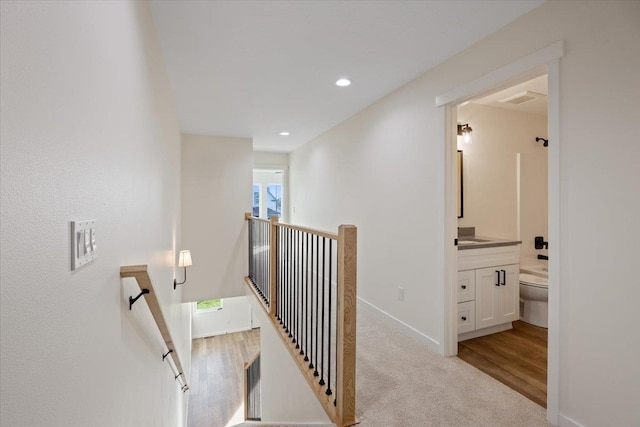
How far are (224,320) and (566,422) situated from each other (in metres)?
7.13

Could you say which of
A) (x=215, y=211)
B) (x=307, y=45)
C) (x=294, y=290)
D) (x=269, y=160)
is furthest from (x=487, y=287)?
(x=269, y=160)

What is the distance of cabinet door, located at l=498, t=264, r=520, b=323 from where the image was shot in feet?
10.2

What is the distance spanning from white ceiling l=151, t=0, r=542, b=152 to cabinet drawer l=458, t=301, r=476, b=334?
2.21 metres

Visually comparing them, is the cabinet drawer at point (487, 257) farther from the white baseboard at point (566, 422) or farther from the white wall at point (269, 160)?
the white wall at point (269, 160)

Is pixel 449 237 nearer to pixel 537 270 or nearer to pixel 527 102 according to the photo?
pixel 537 270

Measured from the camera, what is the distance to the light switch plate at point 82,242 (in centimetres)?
76

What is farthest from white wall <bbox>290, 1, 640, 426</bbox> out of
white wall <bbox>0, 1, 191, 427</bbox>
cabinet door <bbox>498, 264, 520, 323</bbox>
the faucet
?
the faucet

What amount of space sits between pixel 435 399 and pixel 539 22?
2.44 metres

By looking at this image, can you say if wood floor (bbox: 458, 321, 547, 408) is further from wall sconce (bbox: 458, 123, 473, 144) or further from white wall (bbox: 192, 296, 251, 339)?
white wall (bbox: 192, 296, 251, 339)

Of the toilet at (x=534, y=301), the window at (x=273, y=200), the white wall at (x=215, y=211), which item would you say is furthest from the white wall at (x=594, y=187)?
the window at (x=273, y=200)

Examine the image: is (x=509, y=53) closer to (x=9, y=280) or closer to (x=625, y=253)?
(x=625, y=253)

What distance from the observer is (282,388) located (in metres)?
3.01

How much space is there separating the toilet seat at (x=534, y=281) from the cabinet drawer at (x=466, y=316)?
891 millimetres

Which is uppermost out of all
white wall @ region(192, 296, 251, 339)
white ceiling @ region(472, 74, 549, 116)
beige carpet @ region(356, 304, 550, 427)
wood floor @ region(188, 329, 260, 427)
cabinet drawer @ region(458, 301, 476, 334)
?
white ceiling @ region(472, 74, 549, 116)
